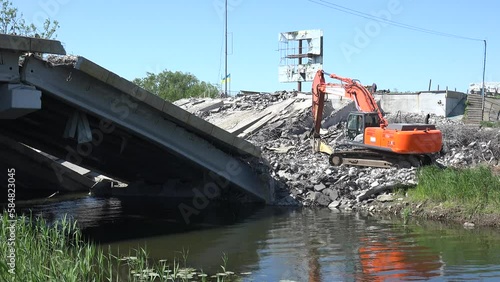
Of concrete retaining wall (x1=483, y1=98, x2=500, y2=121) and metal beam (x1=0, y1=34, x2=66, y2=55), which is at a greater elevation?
concrete retaining wall (x1=483, y1=98, x2=500, y2=121)

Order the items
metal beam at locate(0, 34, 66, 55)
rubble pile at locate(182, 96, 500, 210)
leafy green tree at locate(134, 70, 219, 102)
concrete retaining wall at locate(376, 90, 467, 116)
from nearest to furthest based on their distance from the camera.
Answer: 1. metal beam at locate(0, 34, 66, 55)
2. rubble pile at locate(182, 96, 500, 210)
3. concrete retaining wall at locate(376, 90, 467, 116)
4. leafy green tree at locate(134, 70, 219, 102)

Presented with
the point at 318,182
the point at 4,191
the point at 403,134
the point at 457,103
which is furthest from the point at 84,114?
the point at 457,103

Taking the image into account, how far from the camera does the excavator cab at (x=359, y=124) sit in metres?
19.6

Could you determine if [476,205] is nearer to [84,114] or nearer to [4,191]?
[84,114]

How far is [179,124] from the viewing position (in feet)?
51.7

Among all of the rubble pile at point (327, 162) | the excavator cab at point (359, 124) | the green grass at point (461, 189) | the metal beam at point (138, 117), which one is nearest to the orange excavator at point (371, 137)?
the excavator cab at point (359, 124)

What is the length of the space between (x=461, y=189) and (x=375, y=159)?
15.4 feet

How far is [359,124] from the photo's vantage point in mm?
19922

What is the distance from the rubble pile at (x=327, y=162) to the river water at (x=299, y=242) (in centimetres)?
95

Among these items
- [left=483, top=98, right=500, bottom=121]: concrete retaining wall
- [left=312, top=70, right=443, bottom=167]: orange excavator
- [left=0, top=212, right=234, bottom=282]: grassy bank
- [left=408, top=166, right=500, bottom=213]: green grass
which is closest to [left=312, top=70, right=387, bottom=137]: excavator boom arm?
[left=312, top=70, right=443, bottom=167]: orange excavator

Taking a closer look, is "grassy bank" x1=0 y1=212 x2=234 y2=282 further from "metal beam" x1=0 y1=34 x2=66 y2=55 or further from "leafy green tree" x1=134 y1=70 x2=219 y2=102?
"leafy green tree" x1=134 y1=70 x2=219 y2=102

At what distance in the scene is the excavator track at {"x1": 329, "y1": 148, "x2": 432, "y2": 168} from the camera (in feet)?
60.8

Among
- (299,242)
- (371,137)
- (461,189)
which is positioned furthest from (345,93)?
(299,242)

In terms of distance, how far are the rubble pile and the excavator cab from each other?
1.26m
